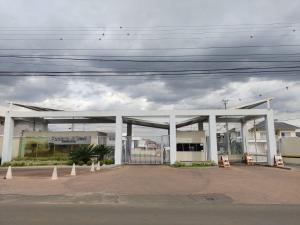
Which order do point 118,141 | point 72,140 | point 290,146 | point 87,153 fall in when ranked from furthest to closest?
1. point 290,146
2. point 72,140
3. point 118,141
4. point 87,153

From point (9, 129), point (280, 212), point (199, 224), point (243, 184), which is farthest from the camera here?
point (9, 129)

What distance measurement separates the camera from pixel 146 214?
920 cm

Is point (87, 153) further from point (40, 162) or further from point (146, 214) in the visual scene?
point (146, 214)

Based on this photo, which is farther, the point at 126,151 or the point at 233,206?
the point at 126,151

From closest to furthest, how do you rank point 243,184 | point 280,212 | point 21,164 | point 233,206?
point 280,212 < point 233,206 < point 243,184 < point 21,164

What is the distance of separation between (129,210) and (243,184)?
8187mm

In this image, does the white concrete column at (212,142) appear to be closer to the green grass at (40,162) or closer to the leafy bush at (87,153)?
the green grass at (40,162)

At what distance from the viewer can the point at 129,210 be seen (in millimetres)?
9914

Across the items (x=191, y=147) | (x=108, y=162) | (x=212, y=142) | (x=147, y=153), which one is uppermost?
(x=212, y=142)

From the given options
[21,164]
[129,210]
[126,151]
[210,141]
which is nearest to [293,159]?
[210,141]

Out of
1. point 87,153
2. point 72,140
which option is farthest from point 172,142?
point 72,140

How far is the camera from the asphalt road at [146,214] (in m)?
8.11

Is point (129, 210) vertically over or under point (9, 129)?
under

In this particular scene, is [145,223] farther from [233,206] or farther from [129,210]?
[233,206]
